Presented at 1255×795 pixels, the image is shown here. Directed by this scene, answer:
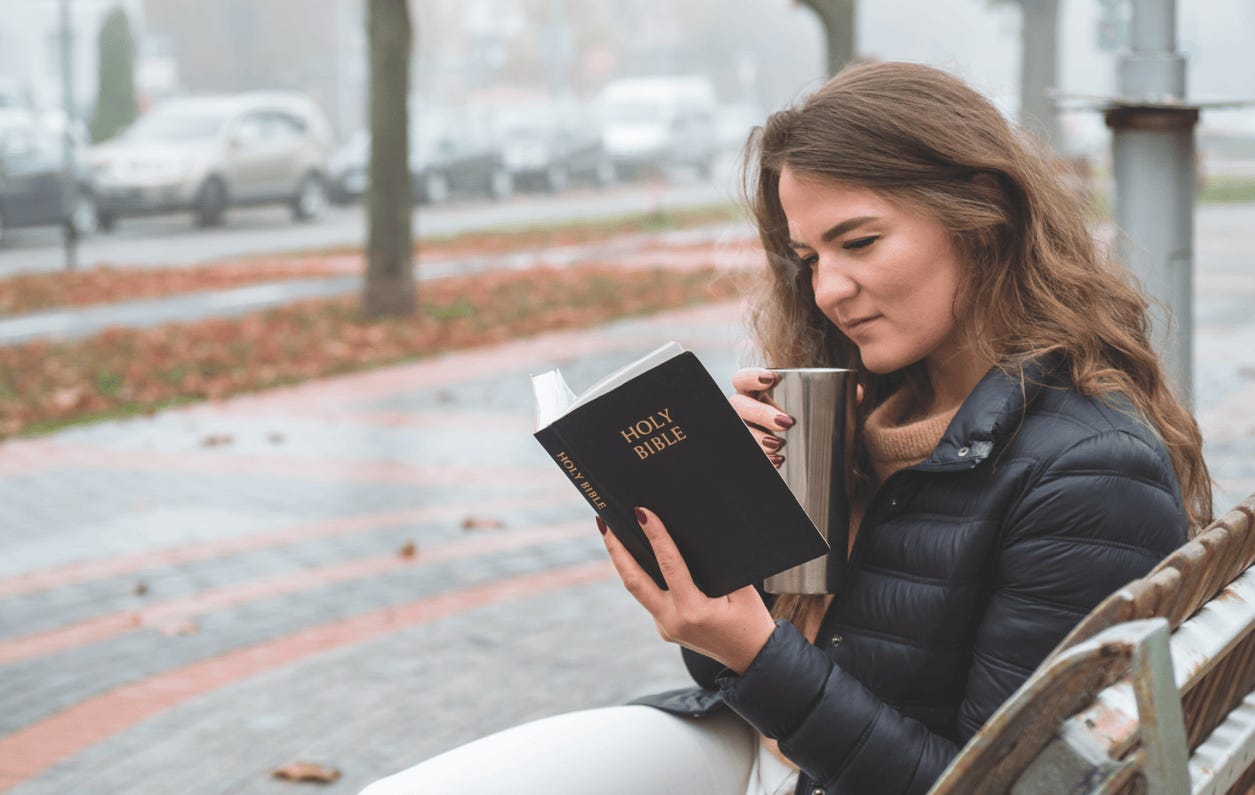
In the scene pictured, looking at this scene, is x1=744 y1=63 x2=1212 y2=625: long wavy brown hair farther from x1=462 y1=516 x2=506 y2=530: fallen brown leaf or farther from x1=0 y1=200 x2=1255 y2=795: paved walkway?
x1=462 y1=516 x2=506 y2=530: fallen brown leaf

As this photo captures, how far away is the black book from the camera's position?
181 cm

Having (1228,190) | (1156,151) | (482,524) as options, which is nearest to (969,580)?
(1156,151)

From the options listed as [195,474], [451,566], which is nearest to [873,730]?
[451,566]

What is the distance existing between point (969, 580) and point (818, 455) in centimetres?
26

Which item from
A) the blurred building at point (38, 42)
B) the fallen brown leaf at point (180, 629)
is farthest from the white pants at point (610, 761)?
the blurred building at point (38, 42)

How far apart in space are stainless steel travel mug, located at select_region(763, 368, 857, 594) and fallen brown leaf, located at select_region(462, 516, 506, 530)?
4581mm

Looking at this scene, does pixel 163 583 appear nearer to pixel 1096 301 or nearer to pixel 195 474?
pixel 195 474

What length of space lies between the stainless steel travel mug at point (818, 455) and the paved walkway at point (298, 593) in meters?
0.87

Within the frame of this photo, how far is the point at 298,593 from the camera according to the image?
5.82 m

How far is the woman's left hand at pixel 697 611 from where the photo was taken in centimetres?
196

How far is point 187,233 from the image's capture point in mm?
24688

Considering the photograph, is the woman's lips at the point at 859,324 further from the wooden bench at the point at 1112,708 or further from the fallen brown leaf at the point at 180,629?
the fallen brown leaf at the point at 180,629

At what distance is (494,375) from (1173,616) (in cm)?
924

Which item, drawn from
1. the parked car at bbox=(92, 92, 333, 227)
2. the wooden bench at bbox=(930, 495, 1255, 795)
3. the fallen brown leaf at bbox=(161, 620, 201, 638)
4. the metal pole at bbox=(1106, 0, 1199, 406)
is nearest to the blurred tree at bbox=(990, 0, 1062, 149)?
the parked car at bbox=(92, 92, 333, 227)
